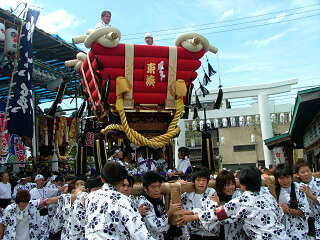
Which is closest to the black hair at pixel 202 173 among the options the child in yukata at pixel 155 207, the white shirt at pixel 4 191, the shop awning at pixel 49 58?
the child in yukata at pixel 155 207

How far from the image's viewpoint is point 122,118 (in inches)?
261

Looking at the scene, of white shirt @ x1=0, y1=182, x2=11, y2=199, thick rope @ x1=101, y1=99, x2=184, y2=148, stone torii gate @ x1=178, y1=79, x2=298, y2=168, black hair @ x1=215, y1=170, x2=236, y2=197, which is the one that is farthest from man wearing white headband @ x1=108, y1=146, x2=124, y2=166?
stone torii gate @ x1=178, y1=79, x2=298, y2=168

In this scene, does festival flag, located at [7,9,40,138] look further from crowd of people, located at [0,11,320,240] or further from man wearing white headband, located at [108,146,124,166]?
crowd of people, located at [0,11,320,240]

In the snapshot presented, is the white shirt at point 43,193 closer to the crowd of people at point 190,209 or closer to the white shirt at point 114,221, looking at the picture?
the crowd of people at point 190,209

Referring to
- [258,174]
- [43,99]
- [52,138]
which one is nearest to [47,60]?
[52,138]

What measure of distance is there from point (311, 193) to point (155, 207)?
1.93 meters

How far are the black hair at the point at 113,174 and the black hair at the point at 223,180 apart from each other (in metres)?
1.22

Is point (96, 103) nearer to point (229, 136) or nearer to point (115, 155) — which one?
point (115, 155)

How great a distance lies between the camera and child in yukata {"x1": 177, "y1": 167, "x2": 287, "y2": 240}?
282cm

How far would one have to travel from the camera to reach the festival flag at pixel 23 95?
33.2 ft

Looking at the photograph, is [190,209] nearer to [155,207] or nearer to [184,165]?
[155,207]

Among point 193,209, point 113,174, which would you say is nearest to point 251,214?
point 193,209

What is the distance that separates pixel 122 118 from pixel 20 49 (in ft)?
19.0

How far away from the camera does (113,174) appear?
2701 mm
